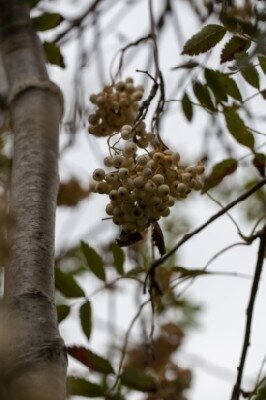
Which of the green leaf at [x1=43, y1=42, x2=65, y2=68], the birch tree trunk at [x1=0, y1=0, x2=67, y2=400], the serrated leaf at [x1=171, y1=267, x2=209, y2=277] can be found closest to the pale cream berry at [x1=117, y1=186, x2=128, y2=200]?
→ the birch tree trunk at [x1=0, y1=0, x2=67, y2=400]

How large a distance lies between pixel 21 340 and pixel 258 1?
0.70 m

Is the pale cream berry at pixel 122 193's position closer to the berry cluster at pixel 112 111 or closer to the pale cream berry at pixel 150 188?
the pale cream berry at pixel 150 188

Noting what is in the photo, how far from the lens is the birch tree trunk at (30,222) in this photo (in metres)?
0.78

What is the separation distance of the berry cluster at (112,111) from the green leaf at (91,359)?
1.32 ft

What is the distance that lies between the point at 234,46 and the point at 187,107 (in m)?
0.20

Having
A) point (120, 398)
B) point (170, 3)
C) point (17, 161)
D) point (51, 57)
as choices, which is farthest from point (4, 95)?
point (170, 3)

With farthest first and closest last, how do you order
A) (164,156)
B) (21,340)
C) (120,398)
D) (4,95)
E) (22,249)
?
(4,95), (120,398), (164,156), (22,249), (21,340)

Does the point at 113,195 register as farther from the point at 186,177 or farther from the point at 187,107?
the point at 187,107

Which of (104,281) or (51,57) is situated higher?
(51,57)

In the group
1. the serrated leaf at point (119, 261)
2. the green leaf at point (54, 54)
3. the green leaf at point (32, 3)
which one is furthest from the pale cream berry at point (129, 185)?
the green leaf at point (32, 3)

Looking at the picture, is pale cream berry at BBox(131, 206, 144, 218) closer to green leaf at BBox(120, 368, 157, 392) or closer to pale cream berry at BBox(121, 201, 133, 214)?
pale cream berry at BBox(121, 201, 133, 214)

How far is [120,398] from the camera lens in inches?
50.9

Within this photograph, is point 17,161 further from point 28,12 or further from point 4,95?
point 28,12

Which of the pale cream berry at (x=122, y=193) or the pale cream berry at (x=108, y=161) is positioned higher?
the pale cream berry at (x=108, y=161)
